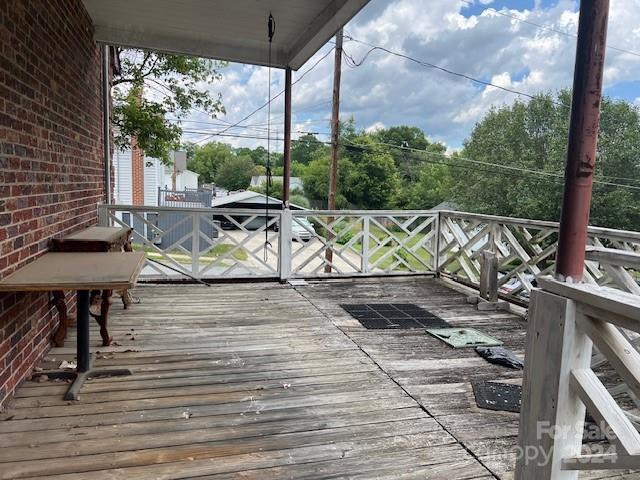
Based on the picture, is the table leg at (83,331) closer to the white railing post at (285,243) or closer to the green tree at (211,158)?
the white railing post at (285,243)

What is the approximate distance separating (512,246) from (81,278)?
12.3 ft

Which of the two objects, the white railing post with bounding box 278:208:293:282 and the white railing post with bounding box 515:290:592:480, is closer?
the white railing post with bounding box 515:290:592:480

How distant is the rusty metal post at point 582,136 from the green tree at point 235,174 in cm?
4465

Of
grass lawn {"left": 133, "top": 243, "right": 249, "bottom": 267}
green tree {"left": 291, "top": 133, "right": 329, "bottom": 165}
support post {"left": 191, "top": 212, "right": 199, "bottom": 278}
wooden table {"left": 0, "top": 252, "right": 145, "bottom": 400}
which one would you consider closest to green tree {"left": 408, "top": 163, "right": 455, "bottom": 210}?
green tree {"left": 291, "top": 133, "right": 329, "bottom": 165}

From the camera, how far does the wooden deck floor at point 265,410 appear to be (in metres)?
1.83

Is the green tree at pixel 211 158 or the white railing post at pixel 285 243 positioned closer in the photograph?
the white railing post at pixel 285 243

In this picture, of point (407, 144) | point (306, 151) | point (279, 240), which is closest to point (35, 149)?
point (279, 240)

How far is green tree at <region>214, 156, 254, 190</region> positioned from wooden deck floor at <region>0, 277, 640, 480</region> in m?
42.3

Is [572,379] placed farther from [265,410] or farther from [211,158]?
[211,158]

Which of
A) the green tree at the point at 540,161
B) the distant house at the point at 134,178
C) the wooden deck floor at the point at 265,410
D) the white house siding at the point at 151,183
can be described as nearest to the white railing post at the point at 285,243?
the wooden deck floor at the point at 265,410

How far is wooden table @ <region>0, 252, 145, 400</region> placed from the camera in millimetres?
2150

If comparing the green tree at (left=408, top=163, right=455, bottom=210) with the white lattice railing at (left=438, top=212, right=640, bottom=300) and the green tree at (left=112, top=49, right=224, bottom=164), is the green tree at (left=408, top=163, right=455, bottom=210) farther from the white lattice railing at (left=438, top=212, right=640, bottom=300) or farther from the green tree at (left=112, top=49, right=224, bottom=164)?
the white lattice railing at (left=438, top=212, right=640, bottom=300)

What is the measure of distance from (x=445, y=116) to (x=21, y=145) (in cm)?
3891

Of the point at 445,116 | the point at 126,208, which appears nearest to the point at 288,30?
the point at 126,208
